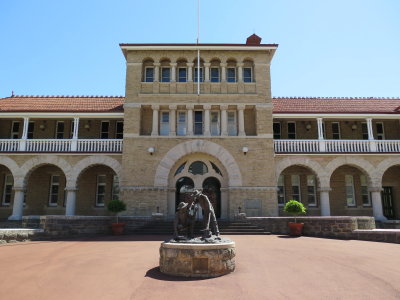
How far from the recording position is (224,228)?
1661 cm

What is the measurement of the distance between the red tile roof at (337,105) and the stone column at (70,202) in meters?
14.5

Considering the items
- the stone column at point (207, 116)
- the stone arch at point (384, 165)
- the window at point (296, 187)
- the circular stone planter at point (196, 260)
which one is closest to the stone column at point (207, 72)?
the stone column at point (207, 116)

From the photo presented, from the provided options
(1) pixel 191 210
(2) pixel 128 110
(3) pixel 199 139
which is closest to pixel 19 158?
(2) pixel 128 110

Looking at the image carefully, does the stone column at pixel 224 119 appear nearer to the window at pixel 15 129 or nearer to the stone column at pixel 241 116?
the stone column at pixel 241 116

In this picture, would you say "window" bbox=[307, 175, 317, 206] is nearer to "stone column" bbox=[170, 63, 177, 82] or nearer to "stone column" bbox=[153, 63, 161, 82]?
"stone column" bbox=[170, 63, 177, 82]

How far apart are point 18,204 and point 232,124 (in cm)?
1477

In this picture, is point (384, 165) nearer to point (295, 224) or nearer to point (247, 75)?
point (295, 224)

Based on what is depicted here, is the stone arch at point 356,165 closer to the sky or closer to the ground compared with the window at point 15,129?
closer to the ground

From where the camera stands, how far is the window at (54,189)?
21.6 meters

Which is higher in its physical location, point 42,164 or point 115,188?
point 42,164

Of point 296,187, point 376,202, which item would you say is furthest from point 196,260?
point 376,202

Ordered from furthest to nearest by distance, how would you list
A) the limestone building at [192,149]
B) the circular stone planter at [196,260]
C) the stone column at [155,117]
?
the stone column at [155,117], the limestone building at [192,149], the circular stone planter at [196,260]

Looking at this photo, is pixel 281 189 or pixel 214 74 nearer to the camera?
pixel 214 74

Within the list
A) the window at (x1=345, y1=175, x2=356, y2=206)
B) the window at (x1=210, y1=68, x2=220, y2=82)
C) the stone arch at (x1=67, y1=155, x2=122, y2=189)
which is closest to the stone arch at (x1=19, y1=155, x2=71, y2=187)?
the stone arch at (x1=67, y1=155, x2=122, y2=189)
